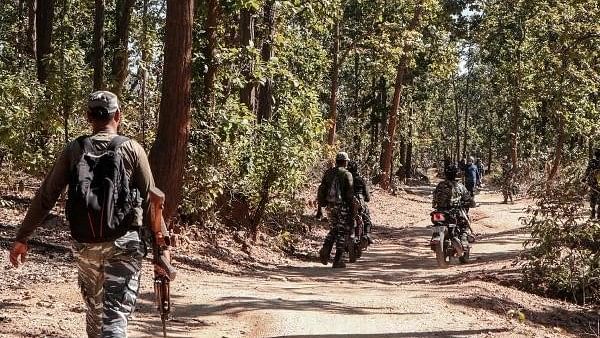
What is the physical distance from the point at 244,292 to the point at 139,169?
542 cm

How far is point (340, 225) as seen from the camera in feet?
44.7

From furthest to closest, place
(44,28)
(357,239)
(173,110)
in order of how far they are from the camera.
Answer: (44,28), (357,239), (173,110)

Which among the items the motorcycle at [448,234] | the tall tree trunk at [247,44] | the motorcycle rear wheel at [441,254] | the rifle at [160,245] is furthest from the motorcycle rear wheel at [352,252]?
the rifle at [160,245]

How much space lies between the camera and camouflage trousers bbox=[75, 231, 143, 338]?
13.6 feet

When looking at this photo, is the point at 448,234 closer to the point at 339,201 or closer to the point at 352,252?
the point at 352,252

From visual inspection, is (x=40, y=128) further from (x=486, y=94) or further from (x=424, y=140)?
(x=486, y=94)

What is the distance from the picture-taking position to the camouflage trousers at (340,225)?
1355 cm

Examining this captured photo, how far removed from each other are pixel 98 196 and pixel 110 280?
19.5 inches

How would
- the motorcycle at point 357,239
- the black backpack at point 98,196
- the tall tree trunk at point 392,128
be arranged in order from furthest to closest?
the tall tree trunk at point 392,128 < the motorcycle at point 357,239 < the black backpack at point 98,196

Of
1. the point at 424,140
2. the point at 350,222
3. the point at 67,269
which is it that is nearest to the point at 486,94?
the point at 424,140

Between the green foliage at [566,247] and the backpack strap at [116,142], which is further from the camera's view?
the green foliage at [566,247]

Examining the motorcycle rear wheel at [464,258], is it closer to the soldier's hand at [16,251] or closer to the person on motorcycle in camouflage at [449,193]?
the person on motorcycle in camouflage at [449,193]

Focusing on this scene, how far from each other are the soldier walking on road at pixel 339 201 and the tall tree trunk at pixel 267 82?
341cm

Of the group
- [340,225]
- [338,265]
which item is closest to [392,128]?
[338,265]
